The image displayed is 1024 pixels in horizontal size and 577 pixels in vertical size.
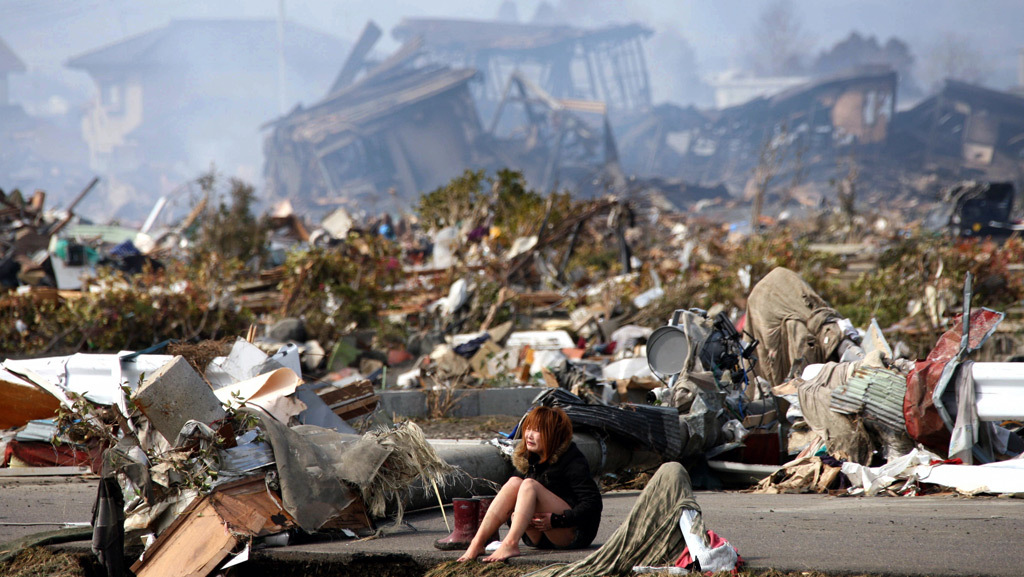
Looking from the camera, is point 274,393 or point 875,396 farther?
point 875,396

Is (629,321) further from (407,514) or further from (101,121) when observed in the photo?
(101,121)

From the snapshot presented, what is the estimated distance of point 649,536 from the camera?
3299mm

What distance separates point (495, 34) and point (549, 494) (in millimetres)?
168223

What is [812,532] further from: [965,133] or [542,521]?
[965,133]

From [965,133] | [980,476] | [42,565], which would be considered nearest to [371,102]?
[965,133]

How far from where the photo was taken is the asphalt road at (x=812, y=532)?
133 inches

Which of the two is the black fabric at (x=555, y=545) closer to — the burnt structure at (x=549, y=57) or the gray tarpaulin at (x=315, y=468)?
the gray tarpaulin at (x=315, y=468)

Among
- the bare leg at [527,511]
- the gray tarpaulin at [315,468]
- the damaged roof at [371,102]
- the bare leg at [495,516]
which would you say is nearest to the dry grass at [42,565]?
the gray tarpaulin at [315,468]

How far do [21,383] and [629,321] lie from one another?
7.33m

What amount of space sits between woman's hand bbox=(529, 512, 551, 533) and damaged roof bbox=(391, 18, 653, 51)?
155 m

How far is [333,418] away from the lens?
16.9 feet

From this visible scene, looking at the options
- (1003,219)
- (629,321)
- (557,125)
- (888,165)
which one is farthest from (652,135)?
(629,321)

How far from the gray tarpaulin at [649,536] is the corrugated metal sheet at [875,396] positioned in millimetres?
2565

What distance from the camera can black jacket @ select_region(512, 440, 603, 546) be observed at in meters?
3.62
